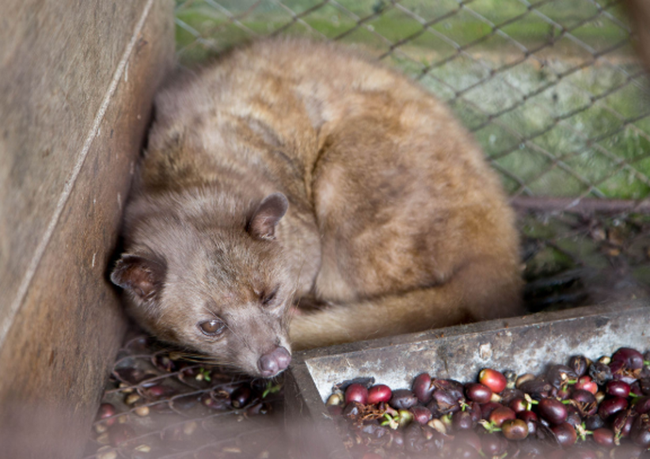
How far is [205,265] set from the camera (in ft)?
8.98

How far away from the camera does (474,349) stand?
8.99 ft

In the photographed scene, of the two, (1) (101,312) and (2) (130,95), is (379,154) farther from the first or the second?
(1) (101,312)

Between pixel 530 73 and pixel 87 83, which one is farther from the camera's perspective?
pixel 530 73

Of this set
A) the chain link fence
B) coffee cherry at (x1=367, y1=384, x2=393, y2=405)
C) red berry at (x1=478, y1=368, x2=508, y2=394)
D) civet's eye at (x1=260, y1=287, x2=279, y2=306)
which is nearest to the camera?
coffee cherry at (x1=367, y1=384, x2=393, y2=405)

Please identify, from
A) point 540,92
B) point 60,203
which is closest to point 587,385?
point 540,92

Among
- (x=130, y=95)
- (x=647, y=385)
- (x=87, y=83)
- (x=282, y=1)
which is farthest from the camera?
(x=282, y=1)

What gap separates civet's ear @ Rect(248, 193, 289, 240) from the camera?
2.76m

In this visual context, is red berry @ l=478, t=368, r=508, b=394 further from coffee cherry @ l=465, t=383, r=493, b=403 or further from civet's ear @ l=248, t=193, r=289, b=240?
civet's ear @ l=248, t=193, r=289, b=240

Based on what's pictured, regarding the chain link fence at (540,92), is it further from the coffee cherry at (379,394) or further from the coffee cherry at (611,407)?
the coffee cherry at (379,394)

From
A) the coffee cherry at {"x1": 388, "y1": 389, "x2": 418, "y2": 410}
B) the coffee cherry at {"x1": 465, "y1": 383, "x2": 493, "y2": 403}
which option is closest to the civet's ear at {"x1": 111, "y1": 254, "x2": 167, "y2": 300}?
the coffee cherry at {"x1": 388, "y1": 389, "x2": 418, "y2": 410}

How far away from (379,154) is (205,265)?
46.0 inches

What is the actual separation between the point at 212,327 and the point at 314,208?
3.28 feet

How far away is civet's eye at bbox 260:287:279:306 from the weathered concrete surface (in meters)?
0.70

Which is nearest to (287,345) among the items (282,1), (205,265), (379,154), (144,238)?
(205,265)
